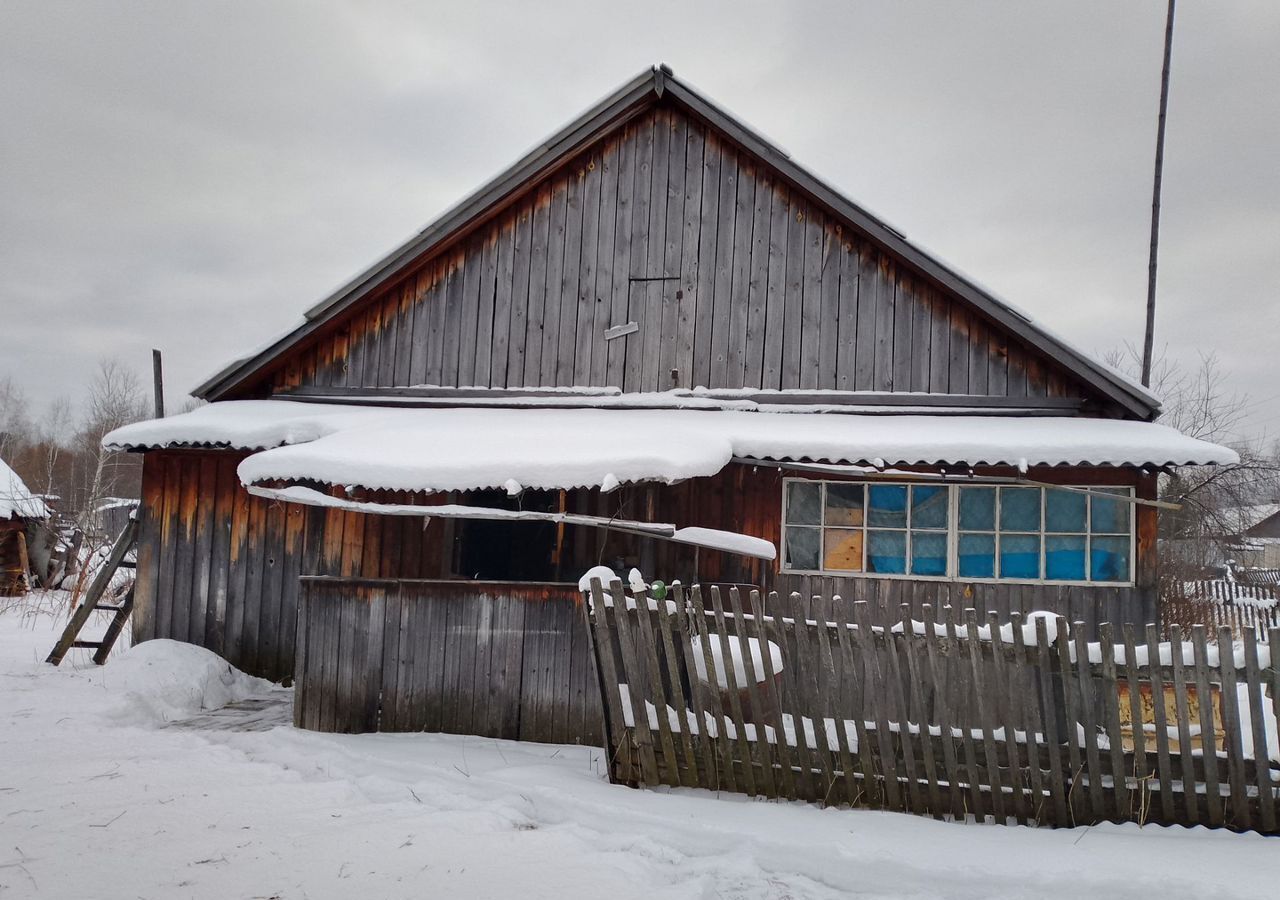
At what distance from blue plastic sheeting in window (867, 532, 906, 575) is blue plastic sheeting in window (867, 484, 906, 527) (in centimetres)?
11

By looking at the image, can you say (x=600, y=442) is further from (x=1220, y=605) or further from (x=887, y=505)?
(x=1220, y=605)

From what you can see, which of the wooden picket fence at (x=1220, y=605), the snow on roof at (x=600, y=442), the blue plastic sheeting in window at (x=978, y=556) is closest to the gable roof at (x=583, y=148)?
the snow on roof at (x=600, y=442)

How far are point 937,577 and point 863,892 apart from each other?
5542 mm

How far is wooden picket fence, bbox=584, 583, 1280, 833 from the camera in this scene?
16.4 ft

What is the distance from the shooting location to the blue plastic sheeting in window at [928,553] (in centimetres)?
945

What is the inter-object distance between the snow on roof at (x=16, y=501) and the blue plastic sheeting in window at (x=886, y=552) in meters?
20.6

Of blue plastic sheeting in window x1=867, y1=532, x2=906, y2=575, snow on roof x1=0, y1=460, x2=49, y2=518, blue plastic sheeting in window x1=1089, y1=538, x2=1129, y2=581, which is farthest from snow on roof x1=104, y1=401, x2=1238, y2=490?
snow on roof x1=0, y1=460, x2=49, y2=518

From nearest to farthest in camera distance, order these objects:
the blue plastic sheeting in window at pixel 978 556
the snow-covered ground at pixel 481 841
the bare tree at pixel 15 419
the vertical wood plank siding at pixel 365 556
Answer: the snow-covered ground at pixel 481 841 < the vertical wood plank siding at pixel 365 556 < the blue plastic sheeting in window at pixel 978 556 < the bare tree at pixel 15 419

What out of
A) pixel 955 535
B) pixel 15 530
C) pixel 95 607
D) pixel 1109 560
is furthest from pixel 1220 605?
pixel 15 530

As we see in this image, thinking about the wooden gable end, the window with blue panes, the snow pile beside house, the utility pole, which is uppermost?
the utility pole

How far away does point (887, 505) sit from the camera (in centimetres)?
965

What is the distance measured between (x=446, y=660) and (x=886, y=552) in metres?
4.94

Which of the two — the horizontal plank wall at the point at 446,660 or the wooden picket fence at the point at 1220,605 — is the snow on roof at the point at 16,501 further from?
the wooden picket fence at the point at 1220,605

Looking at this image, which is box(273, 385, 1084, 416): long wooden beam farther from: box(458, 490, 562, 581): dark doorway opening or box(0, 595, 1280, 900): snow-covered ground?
box(0, 595, 1280, 900): snow-covered ground
